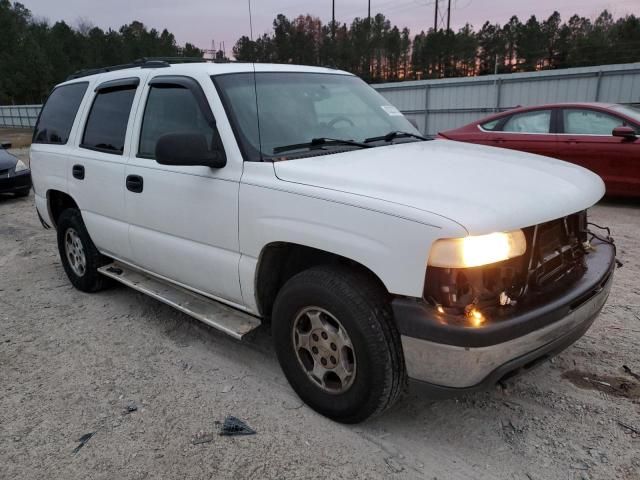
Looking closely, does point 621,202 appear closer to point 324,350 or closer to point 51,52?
point 324,350

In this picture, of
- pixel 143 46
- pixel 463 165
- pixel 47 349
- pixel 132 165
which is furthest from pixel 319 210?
pixel 143 46

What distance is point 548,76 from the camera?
1516cm

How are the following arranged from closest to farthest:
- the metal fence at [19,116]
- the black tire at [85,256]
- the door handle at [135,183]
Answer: the door handle at [135,183]
the black tire at [85,256]
the metal fence at [19,116]

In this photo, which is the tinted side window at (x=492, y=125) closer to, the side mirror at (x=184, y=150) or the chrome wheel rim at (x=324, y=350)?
the side mirror at (x=184, y=150)

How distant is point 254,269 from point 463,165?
127cm

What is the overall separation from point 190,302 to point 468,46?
219 ft

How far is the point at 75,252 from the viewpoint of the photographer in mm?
4848

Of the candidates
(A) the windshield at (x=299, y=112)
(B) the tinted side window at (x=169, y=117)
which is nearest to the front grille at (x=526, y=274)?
(A) the windshield at (x=299, y=112)

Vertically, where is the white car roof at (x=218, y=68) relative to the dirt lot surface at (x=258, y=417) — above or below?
above

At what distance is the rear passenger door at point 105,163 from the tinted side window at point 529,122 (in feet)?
20.8

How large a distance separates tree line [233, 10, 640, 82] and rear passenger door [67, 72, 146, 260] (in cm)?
5181

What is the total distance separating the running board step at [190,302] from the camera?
3148 millimetres

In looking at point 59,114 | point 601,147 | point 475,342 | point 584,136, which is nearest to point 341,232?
point 475,342

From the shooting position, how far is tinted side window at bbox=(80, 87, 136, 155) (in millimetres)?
3906
